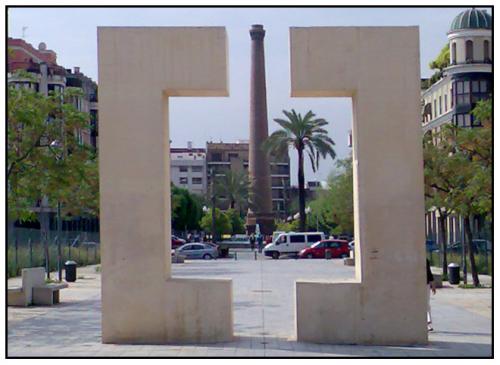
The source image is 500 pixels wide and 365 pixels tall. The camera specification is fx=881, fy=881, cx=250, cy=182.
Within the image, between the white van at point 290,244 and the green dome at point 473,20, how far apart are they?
40.5m

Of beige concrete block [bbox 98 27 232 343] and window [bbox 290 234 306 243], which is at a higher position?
beige concrete block [bbox 98 27 232 343]

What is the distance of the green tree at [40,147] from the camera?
15.4 metres

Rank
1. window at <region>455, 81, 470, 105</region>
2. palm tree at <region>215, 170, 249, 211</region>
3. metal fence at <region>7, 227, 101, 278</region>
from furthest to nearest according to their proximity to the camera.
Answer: palm tree at <region>215, 170, 249, 211</region>
metal fence at <region>7, 227, 101, 278</region>
window at <region>455, 81, 470, 105</region>

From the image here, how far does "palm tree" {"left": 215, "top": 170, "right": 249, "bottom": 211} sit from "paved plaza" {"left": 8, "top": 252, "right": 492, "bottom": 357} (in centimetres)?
5280

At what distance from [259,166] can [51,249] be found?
43114 mm

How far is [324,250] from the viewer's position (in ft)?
166

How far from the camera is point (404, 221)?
12398 mm

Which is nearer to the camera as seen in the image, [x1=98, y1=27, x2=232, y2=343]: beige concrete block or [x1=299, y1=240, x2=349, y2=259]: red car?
[x1=98, y1=27, x2=232, y2=343]: beige concrete block

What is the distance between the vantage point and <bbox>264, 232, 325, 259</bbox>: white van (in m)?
52.9

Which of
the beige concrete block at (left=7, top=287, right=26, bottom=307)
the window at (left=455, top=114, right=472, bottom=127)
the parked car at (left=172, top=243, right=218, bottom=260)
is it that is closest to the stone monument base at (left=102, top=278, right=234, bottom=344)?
the beige concrete block at (left=7, top=287, right=26, bottom=307)

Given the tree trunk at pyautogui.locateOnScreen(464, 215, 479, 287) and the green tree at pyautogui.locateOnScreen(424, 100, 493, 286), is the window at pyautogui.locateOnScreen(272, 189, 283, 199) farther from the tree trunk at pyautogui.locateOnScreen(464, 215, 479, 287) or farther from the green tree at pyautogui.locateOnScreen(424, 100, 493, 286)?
the tree trunk at pyautogui.locateOnScreen(464, 215, 479, 287)

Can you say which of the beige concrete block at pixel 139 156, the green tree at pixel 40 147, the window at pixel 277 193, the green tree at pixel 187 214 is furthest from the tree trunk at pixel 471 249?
the window at pixel 277 193

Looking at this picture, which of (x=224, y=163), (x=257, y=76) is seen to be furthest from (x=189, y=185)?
(x=257, y=76)

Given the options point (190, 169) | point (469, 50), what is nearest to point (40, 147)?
point (469, 50)
